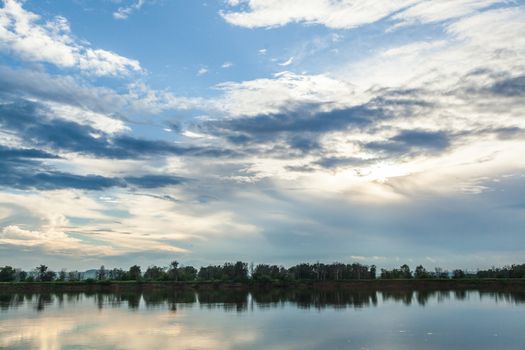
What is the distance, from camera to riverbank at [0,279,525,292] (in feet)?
412

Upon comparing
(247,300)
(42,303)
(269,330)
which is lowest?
(42,303)

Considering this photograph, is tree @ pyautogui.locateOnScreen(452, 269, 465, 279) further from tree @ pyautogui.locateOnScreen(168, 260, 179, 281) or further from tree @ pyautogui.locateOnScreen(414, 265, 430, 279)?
tree @ pyautogui.locateOnScreen(168, 260, 179, 281)

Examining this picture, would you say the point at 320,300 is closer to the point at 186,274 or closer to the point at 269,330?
the point at 269,330

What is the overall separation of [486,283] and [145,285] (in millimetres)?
93482

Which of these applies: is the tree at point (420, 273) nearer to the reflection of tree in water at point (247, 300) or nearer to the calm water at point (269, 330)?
the reflection of tree in water at point (247, 300)

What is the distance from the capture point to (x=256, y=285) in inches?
5187

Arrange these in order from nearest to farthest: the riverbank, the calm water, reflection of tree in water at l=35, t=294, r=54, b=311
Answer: the calm water < reflection of tree in water at l=35, t=294, r=54, b=311 < the riverbank

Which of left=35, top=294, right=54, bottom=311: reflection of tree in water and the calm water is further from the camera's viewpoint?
left=35, top=294, right=54, bottom=311: reflection of tree in water

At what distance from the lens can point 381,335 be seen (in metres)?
39.1

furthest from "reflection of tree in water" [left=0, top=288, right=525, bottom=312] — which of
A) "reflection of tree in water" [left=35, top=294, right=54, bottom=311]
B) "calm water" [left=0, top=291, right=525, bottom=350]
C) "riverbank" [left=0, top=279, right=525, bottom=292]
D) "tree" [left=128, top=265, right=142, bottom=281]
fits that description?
"tree" [left=128, top=265, right=142, bottom=281]

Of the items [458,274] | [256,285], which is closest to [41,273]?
[256,285]

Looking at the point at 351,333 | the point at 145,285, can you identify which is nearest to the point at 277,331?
the point at 351,333

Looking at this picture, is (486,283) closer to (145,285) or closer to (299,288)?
(299,288)

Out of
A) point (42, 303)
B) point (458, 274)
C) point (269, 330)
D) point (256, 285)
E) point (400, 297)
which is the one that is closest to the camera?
point (269, 330)
